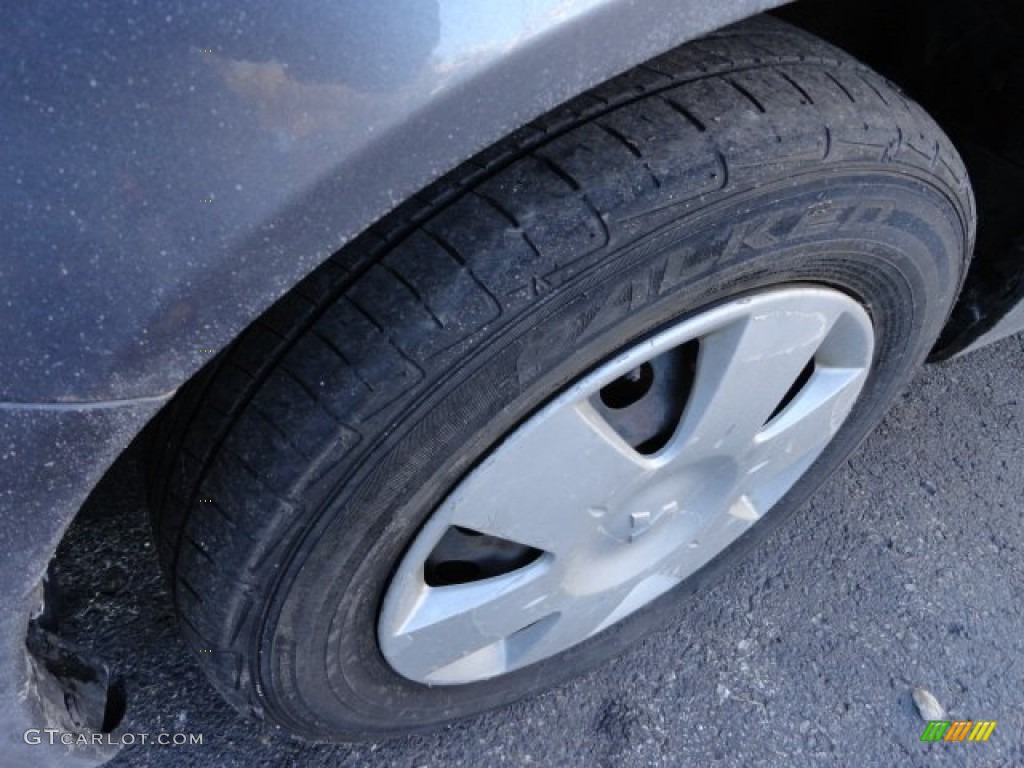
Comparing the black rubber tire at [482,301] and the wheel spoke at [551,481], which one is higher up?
the black rubber tire at [482,301]

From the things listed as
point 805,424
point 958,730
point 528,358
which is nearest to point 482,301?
point 528,358

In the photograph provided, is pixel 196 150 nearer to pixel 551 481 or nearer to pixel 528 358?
pixel 528 358

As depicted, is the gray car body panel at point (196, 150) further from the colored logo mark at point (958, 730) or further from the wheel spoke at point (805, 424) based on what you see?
the colored logo mark at point (958, 730)

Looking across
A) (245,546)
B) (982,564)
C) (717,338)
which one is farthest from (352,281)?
(982,564)

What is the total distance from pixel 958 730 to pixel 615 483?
0.94 metres

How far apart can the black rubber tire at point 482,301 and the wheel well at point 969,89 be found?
392 mm

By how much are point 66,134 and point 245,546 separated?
49cm

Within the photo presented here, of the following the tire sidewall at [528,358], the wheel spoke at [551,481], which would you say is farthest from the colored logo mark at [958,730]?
the wheel spoke at [551,481]

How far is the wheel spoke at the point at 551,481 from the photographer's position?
1.01m

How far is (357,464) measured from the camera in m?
0.92

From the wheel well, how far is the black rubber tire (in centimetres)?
39

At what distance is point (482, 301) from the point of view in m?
0.88

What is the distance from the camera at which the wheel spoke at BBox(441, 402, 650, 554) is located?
3.31 ft

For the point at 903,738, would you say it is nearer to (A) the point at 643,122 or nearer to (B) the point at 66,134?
(A) the point at 643,122
